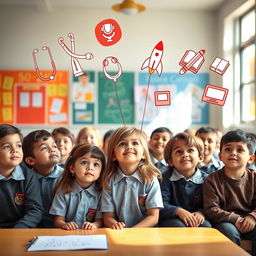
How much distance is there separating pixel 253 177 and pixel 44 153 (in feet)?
3.93

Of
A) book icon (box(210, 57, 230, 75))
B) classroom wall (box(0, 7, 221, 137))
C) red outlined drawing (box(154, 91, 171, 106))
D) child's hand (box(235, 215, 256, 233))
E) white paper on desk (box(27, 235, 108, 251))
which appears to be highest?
classroom wall (box(0, 7, 221, 137))

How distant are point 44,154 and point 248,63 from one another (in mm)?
3785

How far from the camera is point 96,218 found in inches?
73.4

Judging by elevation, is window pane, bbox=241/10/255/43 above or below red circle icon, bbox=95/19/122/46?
above

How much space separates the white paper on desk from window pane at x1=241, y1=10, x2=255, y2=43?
4.11 metres

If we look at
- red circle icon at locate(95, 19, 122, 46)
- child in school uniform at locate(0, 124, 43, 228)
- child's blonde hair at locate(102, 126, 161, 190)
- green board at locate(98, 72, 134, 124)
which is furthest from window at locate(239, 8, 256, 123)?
child in school uniform at locate(0, 124, 43, 228)

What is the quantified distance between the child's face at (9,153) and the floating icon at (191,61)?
93 cm

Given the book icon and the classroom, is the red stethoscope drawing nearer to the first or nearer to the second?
the book icon

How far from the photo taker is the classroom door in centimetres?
535

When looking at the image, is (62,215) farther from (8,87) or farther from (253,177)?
(8,87)

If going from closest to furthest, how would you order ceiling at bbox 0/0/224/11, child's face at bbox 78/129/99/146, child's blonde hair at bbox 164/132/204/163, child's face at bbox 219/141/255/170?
child's face at bbox 219/141/255/170, child's blonde hair at bbox 164/132/204/163, child's face at bbox 78/129/99/146, ceiling at bbox 0/0/224/11

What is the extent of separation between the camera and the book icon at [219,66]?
1846 millimetres

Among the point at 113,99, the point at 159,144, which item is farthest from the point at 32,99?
the point at 159,144

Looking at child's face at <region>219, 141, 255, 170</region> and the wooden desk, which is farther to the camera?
child's face at <region>219, 141, 255, 170</region>
